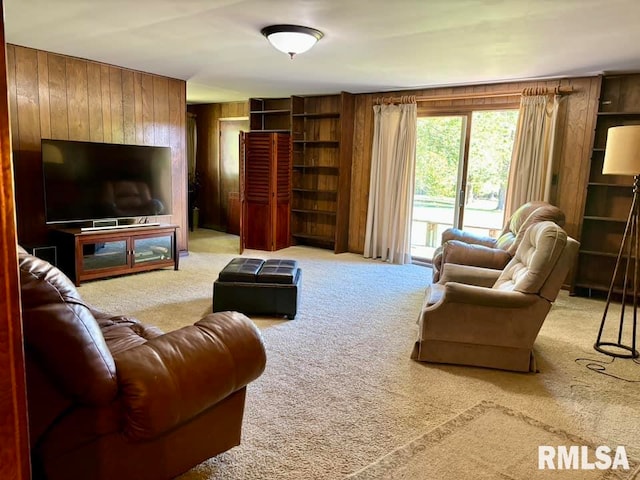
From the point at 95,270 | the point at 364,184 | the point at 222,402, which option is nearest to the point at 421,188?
the point at 364,184

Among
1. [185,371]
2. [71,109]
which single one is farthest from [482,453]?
[71,109]

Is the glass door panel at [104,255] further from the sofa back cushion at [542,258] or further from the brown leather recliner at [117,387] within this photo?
the sofa back cushion at [542,258]

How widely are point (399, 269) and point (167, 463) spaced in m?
4.45

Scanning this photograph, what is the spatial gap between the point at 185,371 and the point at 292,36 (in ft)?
8.52

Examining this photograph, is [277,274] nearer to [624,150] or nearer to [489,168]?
[624,150]

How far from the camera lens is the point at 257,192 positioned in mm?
6625

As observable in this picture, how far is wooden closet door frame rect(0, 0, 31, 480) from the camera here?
82 cm

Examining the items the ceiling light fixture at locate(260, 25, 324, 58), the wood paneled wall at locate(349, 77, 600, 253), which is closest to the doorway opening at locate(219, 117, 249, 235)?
the wood paneled wall at locate(349, 77, 600, 253)

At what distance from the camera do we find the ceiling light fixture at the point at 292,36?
3230 millimetres

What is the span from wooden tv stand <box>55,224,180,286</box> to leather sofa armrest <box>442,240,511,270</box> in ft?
10.1

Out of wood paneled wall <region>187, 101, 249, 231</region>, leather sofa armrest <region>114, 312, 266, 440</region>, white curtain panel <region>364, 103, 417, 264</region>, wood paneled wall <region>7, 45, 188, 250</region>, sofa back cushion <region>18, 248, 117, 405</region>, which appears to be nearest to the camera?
sofa back cushion <region>18, 248, 117, 405</region>

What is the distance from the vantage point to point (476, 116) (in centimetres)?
554

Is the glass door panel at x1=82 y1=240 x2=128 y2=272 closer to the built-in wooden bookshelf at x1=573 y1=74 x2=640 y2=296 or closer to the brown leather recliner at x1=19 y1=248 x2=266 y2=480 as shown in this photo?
the brown leather recliner at x1=19 y1=248 x2=266 y2=480

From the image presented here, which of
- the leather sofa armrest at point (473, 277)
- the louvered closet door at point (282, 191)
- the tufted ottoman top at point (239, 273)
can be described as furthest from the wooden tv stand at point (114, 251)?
the leather sofa armrest at point (473, 277)
